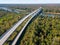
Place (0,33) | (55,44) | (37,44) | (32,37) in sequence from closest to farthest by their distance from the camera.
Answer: (55,44) → (37,44) → (32,37) → (0,33)

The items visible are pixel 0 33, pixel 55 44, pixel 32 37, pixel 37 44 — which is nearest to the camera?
pixel 55 44

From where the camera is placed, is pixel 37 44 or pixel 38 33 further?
pixel 38 33

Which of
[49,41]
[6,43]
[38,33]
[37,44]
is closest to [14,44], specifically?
[6,43]

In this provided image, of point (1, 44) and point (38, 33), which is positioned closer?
point (1, 44)

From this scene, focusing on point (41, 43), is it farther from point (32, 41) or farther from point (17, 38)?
point (17, 38)

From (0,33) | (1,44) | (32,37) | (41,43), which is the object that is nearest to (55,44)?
(41,43)

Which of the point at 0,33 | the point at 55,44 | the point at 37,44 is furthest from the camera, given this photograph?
the point at 0,33

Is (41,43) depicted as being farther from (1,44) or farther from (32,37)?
(1,44)
